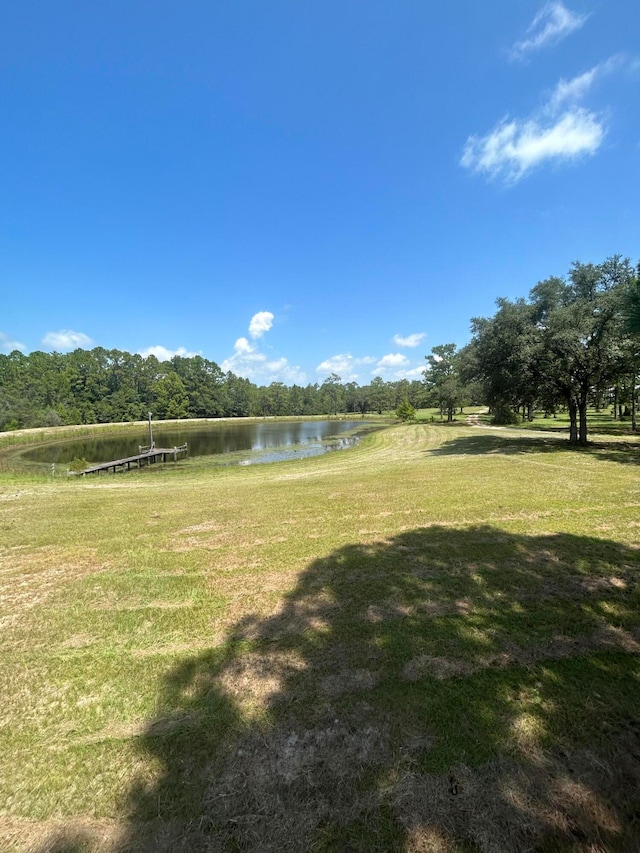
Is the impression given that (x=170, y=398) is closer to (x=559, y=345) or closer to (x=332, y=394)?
(x=332, y=394)

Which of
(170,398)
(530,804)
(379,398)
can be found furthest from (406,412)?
(530,804)

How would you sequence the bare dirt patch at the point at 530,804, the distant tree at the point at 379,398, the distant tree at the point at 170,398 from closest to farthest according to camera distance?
the bare dirt patch at the point at 530,804 < the distant tree at the point at 170,398 < the distant tree at the point at 379,398

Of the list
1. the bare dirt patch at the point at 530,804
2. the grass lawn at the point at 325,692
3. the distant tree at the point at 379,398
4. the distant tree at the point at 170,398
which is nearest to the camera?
the bare dirt patch at the point at 530,804

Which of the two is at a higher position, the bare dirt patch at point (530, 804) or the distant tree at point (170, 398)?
the distant tree at point (170, 398)

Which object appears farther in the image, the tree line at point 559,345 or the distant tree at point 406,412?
the distant tree at point 406,412

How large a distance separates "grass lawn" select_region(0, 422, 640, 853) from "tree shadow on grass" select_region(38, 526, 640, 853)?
0.04 feet

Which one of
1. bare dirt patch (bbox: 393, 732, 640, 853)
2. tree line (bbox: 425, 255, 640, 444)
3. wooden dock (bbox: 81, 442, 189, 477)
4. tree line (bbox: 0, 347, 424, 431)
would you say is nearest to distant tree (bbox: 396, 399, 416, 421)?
tree line (bbox: 0, 347, 424, 431)

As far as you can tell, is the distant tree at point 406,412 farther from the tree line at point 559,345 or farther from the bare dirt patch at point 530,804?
the bare dirt patch at point 530,804

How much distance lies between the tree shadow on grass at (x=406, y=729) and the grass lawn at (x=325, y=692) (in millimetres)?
13

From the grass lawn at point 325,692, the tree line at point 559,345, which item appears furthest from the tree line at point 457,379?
the grass lawn at point 325,692

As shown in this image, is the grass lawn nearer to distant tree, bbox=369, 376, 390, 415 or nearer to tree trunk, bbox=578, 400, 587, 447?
tree trunk, bbox=578, 400, 587, 447

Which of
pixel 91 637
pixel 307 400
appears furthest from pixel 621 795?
pixel 307 400

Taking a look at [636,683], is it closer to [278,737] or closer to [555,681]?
[555,681]

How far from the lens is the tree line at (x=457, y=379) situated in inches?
598
